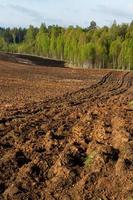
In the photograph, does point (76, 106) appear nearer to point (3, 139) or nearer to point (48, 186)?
point (3, 139)

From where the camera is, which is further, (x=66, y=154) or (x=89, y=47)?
(x=89, y=47)

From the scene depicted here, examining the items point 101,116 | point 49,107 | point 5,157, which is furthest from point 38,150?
point 49,107

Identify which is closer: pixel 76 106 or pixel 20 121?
pixel 20 121

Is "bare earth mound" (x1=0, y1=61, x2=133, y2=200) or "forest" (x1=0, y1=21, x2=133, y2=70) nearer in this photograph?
"bare earth mound" (x1=0, y1=61, x2=133, y2=200)

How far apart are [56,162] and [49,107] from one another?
10.2 meters

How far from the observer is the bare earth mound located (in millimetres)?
10305

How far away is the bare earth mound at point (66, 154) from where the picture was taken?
10.3m

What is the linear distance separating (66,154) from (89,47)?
286ft

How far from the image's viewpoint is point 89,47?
9906cm

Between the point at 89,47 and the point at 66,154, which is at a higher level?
the point at 89,47

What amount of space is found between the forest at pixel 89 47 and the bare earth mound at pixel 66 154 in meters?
74.9

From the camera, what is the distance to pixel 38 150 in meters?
13.4

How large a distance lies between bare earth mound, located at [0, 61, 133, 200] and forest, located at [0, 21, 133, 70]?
74943 millimetres

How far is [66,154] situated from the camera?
41.9 ft
